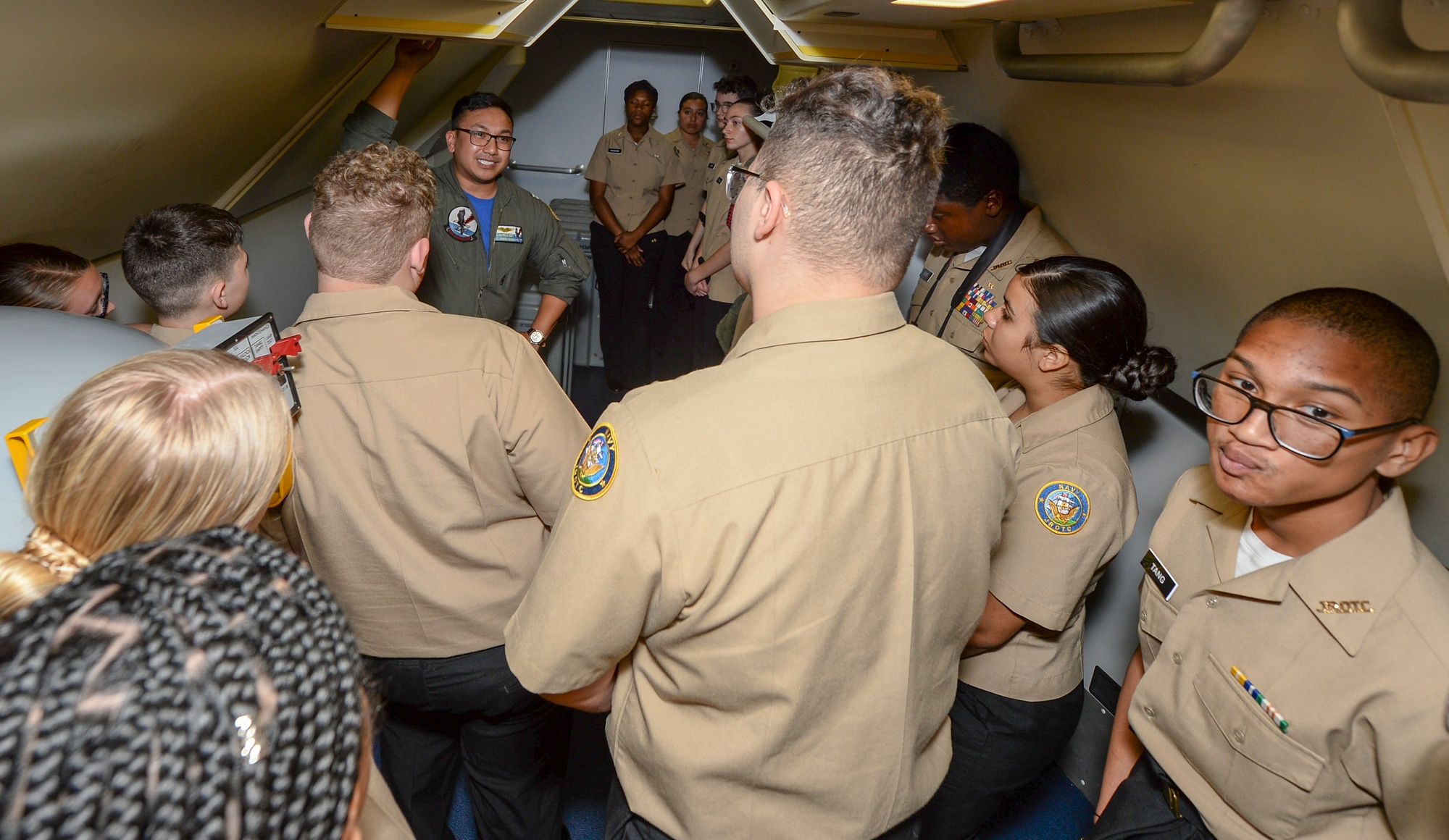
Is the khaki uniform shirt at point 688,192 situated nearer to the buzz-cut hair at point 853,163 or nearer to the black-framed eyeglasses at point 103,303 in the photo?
the black-framed eyeglasses at point 103,303

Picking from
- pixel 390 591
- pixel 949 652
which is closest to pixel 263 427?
pixel 390 591

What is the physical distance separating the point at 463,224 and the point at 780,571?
8.46ft

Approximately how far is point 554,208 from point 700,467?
476cm

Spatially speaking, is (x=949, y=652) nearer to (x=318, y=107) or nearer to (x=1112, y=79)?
(x=1112, y=79)

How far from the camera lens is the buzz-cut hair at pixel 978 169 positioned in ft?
8.27

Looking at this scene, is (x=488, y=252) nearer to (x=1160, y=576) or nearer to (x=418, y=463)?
(x=418, y=463)

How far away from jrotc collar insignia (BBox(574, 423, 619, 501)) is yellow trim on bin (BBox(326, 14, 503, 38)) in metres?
2.01

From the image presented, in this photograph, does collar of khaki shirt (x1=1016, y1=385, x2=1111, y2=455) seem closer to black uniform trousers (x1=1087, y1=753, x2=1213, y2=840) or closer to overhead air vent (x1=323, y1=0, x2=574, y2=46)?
black uniform trousers (x1=1087, y1=753, x2=1213, y2=840)

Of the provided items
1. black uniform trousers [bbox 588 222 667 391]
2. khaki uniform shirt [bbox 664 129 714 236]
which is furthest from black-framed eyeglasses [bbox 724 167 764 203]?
khaki uniform shirt [bbox 664 129 714 236]

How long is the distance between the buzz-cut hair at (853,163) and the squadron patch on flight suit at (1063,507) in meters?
0.65

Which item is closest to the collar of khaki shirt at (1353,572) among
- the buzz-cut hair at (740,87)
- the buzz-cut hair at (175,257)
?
the buzz-cut hair at (175,257)

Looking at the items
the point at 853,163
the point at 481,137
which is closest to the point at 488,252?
the point at 481,137

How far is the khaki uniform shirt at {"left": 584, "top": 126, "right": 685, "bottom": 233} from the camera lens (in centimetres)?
513

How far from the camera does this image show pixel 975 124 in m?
2.59
